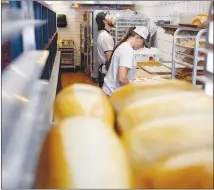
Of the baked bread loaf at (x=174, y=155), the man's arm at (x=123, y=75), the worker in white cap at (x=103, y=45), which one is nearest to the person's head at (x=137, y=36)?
the man's arm at (x=123, y=75)

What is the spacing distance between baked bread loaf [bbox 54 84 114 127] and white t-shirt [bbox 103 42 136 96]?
2.46m

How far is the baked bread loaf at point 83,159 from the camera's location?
485mm

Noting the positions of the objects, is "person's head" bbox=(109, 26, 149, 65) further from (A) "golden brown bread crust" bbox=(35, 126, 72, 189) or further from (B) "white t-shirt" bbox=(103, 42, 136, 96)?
(A) "golden brown bread crust" bbox=(35, 126, 72, 189)

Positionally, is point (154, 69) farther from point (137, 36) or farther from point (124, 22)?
point (124, 22)

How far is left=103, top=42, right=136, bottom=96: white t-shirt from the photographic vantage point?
316cm

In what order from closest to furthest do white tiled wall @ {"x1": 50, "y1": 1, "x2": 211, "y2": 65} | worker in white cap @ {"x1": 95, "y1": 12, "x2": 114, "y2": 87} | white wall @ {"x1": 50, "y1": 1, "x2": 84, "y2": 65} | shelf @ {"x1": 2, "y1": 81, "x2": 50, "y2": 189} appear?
shelf @ {"x1": 2, "y1": 81, "x2": 50, "y2": 189} → white tiled wall @ {"x1": 50, "y1": 1, "x2": 211, "y2": 65} → worker in white cap @ {"x1": 95, "y1": 12, "x2": 114, "y2": 87} → white wall @ {"x1": 50, "y1": 1, "x2": 84, "y2": 65}

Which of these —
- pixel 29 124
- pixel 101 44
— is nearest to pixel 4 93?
pixel 29 124

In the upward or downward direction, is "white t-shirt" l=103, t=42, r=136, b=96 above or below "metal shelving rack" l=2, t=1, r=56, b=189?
below

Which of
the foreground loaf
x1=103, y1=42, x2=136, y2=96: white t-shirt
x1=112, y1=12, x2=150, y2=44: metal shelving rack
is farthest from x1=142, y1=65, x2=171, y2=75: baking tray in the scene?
the foreground loaf

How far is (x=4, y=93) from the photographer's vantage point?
0.65 m

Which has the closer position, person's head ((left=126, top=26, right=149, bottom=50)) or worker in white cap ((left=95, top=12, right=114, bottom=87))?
person's head ((left=126, top=26, right=149, bottom=50))

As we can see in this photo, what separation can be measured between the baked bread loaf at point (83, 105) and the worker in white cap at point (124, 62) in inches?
94.7

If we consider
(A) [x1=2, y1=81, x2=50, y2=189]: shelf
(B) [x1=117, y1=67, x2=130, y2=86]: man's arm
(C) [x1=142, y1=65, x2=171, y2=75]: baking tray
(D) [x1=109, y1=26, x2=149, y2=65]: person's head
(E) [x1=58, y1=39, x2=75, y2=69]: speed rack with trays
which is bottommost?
(E) [x1=58, y1=39, x2=75, y2=69]: speed rack with trays

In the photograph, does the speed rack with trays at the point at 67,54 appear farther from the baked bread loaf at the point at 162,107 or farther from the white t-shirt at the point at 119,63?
the baked bread loaf at the point at 162,107
